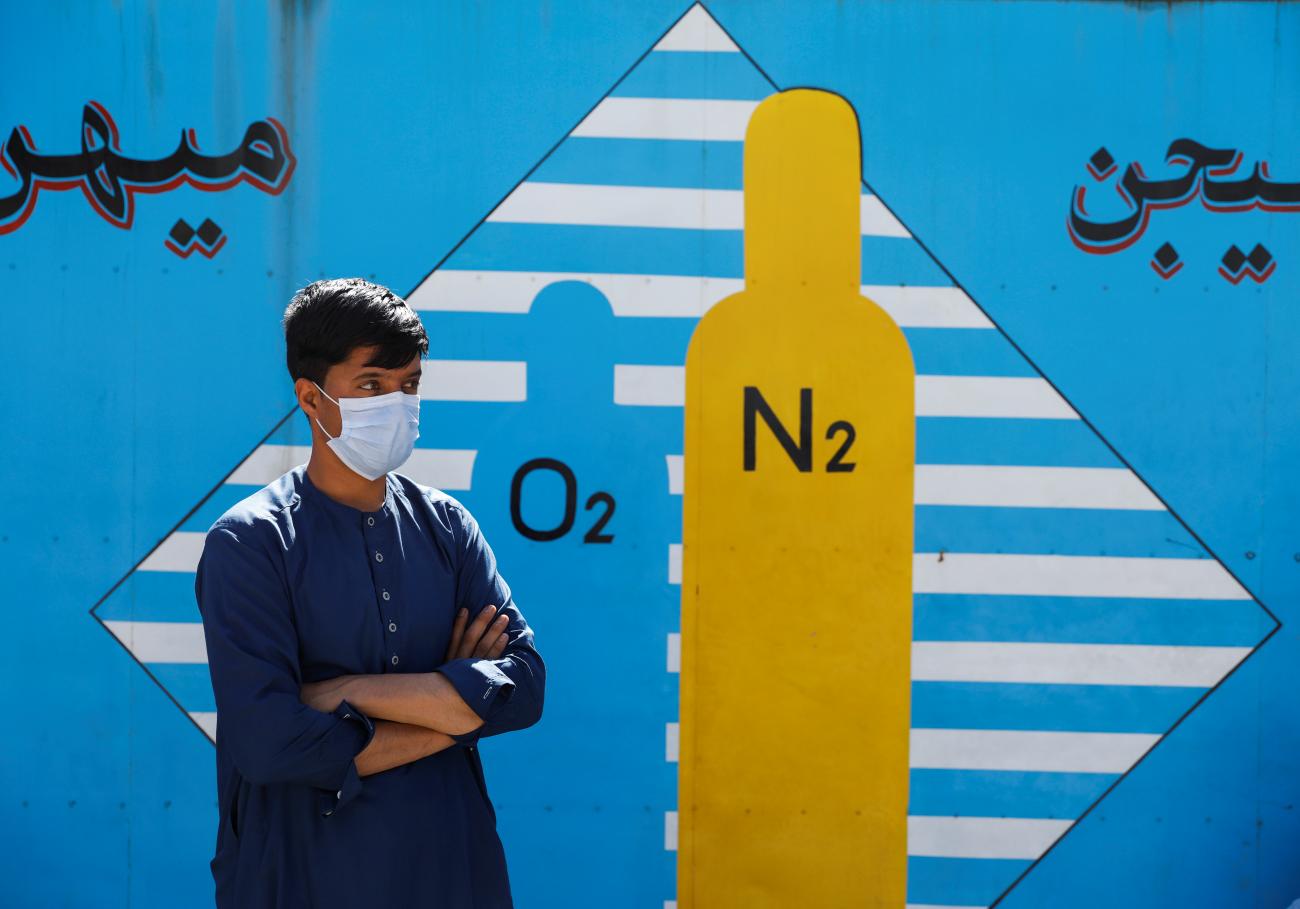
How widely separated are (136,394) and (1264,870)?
2.86m

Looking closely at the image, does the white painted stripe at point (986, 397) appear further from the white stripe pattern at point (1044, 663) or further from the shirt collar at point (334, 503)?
the shirt collar at point (334, 503)

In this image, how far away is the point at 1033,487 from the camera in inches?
96.8

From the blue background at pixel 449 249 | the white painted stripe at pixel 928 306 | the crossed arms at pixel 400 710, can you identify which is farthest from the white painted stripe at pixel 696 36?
the crossed arms at pixel 400 710

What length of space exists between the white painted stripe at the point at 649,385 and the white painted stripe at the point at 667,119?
542 mm

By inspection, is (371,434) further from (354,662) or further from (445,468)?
(445,468)

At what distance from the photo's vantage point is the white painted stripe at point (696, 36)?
2.44 metres

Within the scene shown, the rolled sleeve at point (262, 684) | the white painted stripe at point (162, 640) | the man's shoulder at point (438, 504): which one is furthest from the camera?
the white painted stripe at point (162, 640)

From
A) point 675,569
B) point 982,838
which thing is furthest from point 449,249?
point 982,838

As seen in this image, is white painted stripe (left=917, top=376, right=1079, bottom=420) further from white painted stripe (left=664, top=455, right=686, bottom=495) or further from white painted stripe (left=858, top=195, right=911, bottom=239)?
white painted stripe (left=664, top=455, right=686, bottom=495)

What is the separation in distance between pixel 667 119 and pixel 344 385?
1.22 metres

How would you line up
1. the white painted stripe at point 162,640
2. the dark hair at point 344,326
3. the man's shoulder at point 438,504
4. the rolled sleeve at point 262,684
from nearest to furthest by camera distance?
the rolled sleeve at point 262,684 → the dark hair at point 344,326 → the man's shoulder at point 438,504 → the white painted stripe at point 162,640

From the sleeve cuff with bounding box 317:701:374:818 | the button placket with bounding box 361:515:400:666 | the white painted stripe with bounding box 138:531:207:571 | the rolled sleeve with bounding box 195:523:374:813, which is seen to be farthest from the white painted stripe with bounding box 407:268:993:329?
the sleeve cuff with bounding box 317:701:374:818

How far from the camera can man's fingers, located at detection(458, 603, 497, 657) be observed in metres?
1.61

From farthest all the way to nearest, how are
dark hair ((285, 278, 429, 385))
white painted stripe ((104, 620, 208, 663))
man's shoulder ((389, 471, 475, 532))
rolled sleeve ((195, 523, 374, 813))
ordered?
white painted stripe ((104, 620, 208, 663)) → man's shoulder ((389, 471, 475, 532)) → dark hair ((285, 278, 429, 385)) → rolled sleeve ((195, 523, 374, 813))
